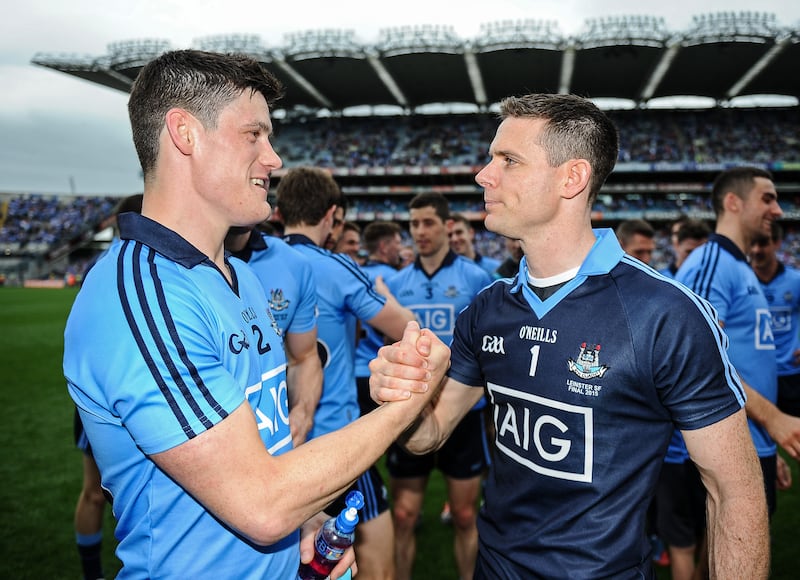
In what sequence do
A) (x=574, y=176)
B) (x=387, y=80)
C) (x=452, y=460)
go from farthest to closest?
(x=387, y=80), (x=452, y=460), (x=574, y=176)

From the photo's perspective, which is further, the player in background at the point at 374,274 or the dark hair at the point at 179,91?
the player in background at the point at 374,274

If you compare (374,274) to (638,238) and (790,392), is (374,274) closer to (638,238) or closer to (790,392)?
(638,238)

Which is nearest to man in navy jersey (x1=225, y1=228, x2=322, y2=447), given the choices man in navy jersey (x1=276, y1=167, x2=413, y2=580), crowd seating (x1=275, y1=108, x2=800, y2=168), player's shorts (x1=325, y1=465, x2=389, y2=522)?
man in navy jersey (x1=276, y1=167, x2=413, y2=580)

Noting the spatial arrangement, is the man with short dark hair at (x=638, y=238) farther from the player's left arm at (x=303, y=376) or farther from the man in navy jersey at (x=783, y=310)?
the player's left arm at (x=303, y=376)

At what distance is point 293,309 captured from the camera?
300 centimetres

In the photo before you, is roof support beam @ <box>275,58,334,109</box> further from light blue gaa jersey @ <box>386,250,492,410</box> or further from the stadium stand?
light blue gaa jersey @ <box>386,250,492,410</box>

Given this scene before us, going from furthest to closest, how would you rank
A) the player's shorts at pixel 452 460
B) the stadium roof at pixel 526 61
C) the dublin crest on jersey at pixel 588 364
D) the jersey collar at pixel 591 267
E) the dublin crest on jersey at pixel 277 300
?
the stadium roof at pixel 526 61
the player's shorts at pixel 452 460
the dublin crest on jersey at pixel 277 300
the jersey collar at pixel 591 267
the dublin crest on jersey at pixel 588 364

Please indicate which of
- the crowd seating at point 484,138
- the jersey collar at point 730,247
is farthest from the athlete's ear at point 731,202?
the crowd seating at point 484,138

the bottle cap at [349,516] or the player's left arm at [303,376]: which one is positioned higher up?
the bottle cap at [349,516]

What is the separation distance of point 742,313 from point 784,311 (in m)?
2.00

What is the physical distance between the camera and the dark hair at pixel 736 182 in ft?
11.8

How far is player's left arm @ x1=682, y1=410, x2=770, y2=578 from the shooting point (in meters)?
1.67

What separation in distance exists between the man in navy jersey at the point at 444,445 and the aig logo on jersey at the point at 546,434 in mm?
1608

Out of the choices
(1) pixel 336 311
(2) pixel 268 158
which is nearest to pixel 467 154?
(1) pixel 336 311
